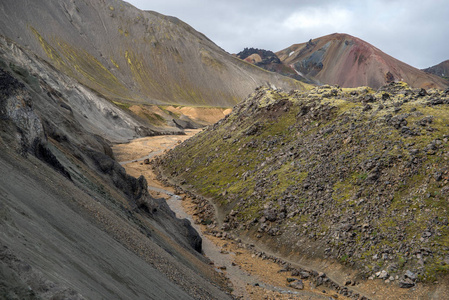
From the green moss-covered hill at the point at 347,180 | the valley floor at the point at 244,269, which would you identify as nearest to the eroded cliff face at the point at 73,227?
the valley floor at the point at 244,269

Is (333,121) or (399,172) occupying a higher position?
(333,121)

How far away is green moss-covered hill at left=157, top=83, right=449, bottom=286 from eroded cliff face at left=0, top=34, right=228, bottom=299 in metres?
11.6

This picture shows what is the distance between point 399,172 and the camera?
122ft

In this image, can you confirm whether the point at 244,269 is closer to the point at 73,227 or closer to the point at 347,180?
the point at 347,180

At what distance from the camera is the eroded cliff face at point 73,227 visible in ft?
30.1

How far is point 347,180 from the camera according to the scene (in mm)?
41031

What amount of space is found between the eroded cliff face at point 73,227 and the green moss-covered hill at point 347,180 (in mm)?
11618

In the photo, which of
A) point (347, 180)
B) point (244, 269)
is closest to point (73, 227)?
point (244, 269)

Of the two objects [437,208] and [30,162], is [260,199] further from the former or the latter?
[30,162]

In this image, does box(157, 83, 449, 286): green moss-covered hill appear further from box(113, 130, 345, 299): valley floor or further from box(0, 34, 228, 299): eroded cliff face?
box(0, 34, 228, 299): eroded cliff face

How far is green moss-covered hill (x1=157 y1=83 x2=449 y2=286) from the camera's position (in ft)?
104

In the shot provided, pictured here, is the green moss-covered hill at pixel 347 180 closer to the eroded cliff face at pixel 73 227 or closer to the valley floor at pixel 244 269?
the valley floor at pixel 244 269

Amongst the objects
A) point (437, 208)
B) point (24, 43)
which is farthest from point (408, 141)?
point (24, 43)

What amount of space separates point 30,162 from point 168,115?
158m
